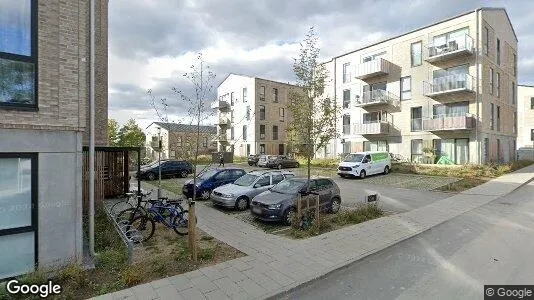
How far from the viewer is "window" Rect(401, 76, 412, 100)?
27720mm

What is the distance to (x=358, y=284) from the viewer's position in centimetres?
541

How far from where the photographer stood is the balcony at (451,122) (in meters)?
23.1

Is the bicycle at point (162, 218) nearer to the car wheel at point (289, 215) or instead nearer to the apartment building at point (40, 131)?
the apartment building at point (40, 131)

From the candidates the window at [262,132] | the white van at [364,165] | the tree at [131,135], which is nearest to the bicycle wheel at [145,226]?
the white van at [364,165]

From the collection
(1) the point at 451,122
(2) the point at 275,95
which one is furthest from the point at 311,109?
(2) the point at 275,95


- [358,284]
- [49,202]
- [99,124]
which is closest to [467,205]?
[358,284]

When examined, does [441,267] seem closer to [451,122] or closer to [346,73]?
[451,122]

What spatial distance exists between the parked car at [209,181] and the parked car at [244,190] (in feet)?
5.93

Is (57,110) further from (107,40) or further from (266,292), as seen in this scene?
(107,40)

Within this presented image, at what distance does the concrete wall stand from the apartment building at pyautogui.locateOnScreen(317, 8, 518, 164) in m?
20.6

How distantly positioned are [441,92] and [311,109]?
1929 centimetres

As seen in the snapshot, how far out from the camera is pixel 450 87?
2419cm

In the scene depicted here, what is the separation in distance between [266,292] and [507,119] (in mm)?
34118

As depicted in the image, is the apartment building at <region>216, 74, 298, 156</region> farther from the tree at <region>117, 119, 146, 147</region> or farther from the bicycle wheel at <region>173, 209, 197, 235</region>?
the bicycle wheel at <region>173, 209, 197, 235</region>
